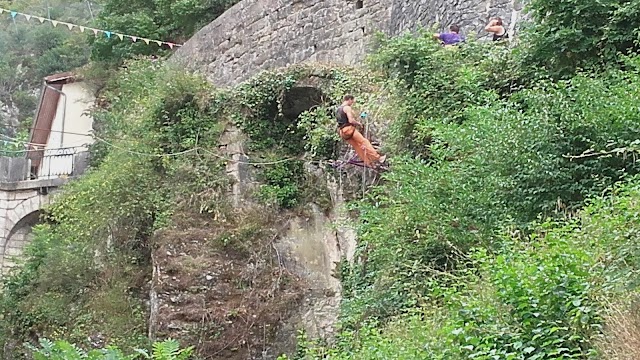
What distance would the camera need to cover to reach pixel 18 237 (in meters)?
19.2

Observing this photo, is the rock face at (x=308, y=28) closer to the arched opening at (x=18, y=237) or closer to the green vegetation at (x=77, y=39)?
the green vegetation at (x=77, y=39)

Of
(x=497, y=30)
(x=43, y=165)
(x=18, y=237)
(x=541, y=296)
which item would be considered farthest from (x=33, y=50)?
(x=541, y=296)

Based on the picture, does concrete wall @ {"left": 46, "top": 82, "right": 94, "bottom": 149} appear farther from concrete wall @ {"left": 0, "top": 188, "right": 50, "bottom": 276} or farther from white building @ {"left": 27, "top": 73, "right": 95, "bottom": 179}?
concrete wall @ {"left": 0, "top": 188, "right": 50, "bottom": 276}

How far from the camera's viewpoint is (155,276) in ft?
29.0

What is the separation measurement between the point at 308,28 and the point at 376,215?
5.55 meters

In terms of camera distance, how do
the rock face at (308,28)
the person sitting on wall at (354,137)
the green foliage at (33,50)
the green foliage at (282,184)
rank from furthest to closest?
the green foliage at (33,50) → the green foliage at (282,184) → the rock face at (308,28) → the person sitting on wall at (354,137)

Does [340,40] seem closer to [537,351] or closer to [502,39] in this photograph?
[502,39]

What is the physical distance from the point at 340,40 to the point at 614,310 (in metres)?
7.98

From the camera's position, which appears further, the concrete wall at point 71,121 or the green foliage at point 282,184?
the concrete wall at point 71,121

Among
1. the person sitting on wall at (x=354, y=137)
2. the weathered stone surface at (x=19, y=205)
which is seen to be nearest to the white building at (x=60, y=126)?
the weathered stone surface at (x=19, y=205)

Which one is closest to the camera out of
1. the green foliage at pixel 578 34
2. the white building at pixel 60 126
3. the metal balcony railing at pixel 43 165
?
the green foliage at pixel 578 34

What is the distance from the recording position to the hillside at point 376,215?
167 inches

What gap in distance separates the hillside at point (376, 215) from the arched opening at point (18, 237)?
212 inches

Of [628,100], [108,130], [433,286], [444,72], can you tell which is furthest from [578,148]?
[108,130]
